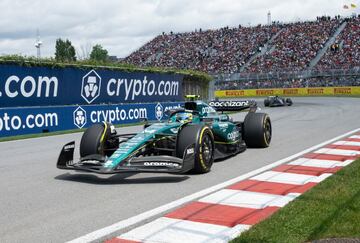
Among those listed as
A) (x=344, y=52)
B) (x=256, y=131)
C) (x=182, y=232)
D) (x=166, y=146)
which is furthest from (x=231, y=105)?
(x=344, y=52)

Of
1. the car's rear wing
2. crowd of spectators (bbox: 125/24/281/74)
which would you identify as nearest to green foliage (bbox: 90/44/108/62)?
crowd of spectators (bbox: 125/24/281/74)

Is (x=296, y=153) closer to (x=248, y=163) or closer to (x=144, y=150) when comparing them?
(x=248, y=163)

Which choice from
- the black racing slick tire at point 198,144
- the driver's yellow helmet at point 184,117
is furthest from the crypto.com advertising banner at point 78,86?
the black racing slick tire at point 198,144

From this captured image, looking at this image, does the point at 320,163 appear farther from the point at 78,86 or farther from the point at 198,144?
the point at 78,86

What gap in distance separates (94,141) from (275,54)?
4751 cm

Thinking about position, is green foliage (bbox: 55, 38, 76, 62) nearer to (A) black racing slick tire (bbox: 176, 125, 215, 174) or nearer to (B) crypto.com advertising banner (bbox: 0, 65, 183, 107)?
(B) crypto.com advertising banner (bbox: 0, 65, 183, 107)

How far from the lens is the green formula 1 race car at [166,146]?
22.4 ft

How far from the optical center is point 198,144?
7227 mm

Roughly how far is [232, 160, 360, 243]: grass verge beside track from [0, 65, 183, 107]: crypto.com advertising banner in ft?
40.3

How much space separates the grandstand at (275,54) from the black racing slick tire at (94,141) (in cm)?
4114

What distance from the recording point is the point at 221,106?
35.8 ft

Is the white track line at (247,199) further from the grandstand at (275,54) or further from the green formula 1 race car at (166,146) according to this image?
the grandstand at (275,54)

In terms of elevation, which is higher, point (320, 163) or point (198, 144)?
point (198, 144)

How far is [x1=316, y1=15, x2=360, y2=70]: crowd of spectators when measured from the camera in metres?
47.5
